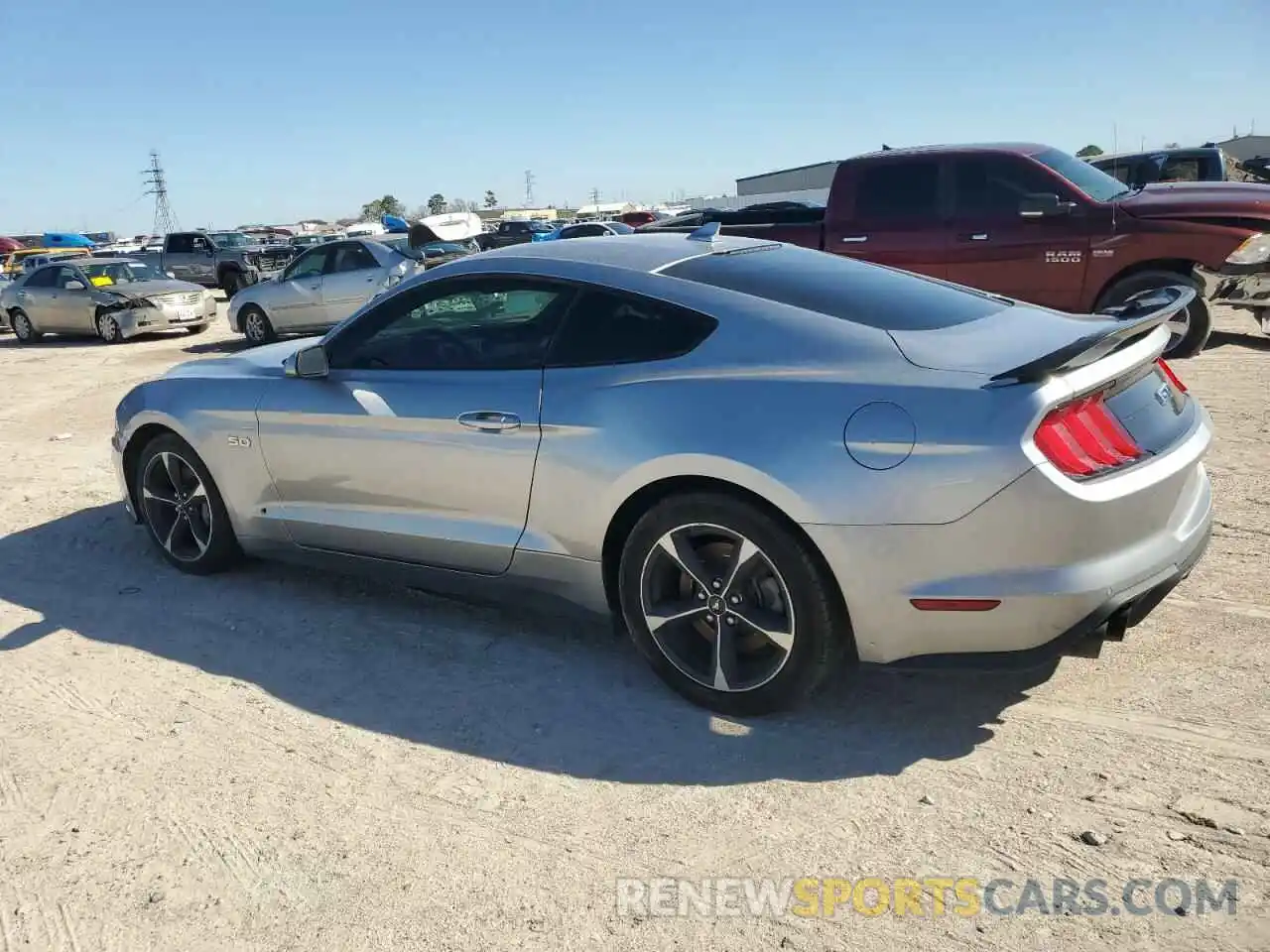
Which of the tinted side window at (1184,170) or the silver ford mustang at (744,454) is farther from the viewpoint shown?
the tinted side window at (1184,170)

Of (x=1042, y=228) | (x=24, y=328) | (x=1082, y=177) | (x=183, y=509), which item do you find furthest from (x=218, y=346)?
(x=1082, y=177)

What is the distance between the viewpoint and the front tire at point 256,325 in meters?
15.4

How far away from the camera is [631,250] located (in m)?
4.02

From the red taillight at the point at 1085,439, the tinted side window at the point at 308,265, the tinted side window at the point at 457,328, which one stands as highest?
the tinted side window at the point at 457,328

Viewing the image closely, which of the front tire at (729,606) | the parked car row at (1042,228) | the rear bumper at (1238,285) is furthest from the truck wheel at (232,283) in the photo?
the front tire at (729,606)

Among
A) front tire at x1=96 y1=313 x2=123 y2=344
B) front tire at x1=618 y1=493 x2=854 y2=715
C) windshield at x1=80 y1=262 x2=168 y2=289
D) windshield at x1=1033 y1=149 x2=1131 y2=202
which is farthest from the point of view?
windshield at x1=80 y1=262 x2=168 y2=289

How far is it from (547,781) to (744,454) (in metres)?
1.17

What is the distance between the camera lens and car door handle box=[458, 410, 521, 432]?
12.2ft

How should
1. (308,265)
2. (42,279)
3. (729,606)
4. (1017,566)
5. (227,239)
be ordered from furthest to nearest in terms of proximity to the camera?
(227,239) → (42,279) → (308,265) → (729,606) → (1017,566)

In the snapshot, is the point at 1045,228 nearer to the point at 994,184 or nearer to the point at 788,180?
the point at 994,184

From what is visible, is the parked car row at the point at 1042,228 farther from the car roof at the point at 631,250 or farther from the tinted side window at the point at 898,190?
the car roof at the point at 631,250

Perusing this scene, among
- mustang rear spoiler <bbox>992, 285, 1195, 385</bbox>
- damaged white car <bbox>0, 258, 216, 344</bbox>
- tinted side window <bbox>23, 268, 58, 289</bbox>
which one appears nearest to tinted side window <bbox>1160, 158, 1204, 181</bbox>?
mustang rear spoiler <bbox>992, 285, 1195, 385</bbox>

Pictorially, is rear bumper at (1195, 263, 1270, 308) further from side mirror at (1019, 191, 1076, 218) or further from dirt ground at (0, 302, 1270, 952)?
dirt ground at (0, 302, 1270, 952)

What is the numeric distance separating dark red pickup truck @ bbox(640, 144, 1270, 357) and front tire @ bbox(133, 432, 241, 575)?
639 cm
